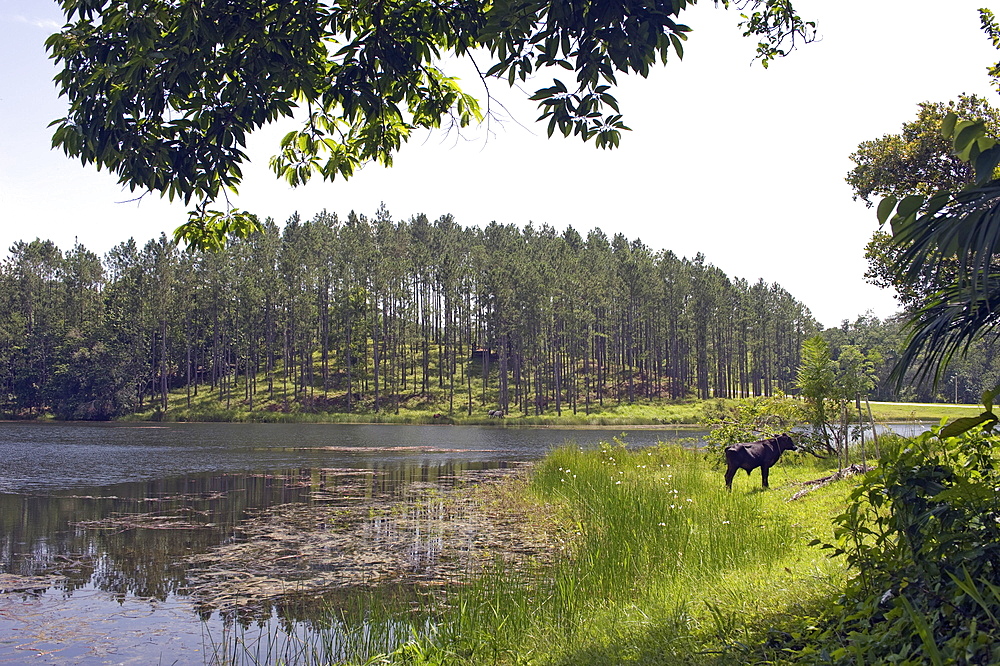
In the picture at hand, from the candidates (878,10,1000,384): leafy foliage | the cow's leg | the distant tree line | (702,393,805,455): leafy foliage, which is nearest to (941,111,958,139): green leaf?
(878,10,1000,384): leafy foliage

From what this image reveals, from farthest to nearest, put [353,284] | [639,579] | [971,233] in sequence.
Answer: [353,284], [639,579], [971,233]

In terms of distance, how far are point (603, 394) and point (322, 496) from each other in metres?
70.9

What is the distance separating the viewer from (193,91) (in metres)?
5.93

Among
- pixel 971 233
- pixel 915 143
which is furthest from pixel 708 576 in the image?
pixel 915 143

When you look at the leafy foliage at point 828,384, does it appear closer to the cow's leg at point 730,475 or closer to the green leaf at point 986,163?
the cow's leg at point 730,475

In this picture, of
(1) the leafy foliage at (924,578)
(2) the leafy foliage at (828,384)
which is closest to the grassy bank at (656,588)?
(1) the leafy foliage at (924,578)

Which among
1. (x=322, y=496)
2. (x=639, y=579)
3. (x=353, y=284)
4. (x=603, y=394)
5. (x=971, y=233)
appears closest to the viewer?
(x=971, y=233)

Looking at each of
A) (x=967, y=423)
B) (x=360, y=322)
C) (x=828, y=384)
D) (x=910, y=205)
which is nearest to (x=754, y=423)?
(x=828, y=384)

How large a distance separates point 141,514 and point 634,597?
12.5 metres

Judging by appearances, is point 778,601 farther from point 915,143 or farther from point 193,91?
point 915,143

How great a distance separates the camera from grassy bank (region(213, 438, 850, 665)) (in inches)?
225

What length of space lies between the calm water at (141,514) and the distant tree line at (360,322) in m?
39.1

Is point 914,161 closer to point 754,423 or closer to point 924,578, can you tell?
point 754,423

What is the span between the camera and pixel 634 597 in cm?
802
